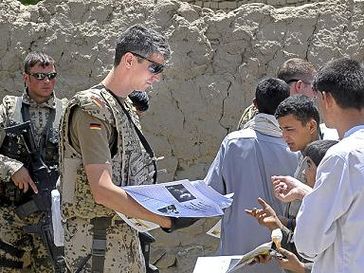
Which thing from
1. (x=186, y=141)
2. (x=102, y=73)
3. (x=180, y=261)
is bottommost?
(x=180, y=261)

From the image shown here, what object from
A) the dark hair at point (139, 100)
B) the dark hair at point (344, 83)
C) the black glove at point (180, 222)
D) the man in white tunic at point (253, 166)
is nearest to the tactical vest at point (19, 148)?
the dark hair at point (139, 100)

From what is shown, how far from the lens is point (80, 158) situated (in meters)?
2.96

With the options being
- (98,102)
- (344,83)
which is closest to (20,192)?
(98,102)

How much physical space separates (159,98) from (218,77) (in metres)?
0.43

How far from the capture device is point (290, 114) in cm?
323

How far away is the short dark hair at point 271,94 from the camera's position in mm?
3469

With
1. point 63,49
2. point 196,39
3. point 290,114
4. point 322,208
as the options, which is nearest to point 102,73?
point 63,49

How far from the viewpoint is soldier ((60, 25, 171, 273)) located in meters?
2.92

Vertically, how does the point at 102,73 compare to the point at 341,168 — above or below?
below

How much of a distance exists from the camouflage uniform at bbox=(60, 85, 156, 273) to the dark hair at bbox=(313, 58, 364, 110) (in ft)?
2.78

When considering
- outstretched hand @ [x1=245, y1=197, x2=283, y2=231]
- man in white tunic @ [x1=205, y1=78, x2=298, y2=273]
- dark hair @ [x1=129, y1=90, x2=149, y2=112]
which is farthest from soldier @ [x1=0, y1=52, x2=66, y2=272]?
outstretched hand @ [x1=245, y1=197, x2=283, y2=231]

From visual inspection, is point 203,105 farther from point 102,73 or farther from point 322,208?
point 322,208

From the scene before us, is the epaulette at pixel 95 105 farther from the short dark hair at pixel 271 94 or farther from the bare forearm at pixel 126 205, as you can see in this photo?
the short dark hair at pixel 271 94

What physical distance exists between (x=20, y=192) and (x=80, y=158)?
1.54m
